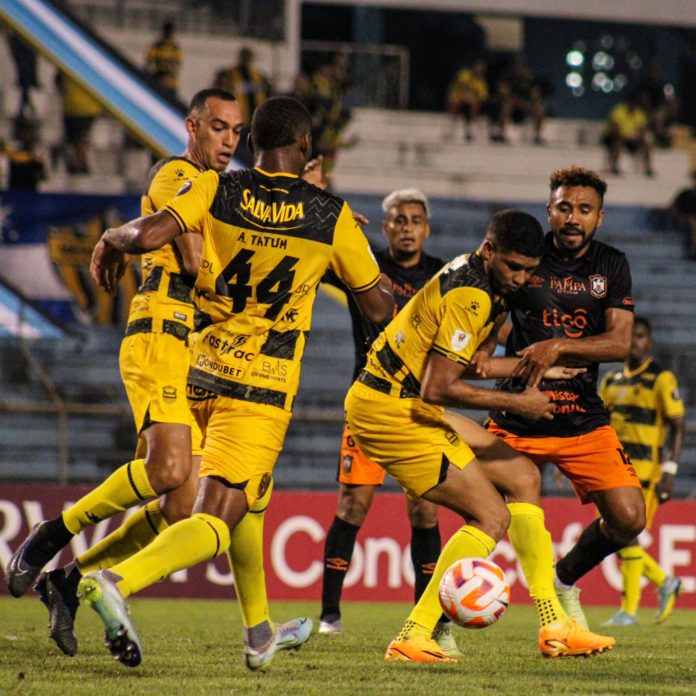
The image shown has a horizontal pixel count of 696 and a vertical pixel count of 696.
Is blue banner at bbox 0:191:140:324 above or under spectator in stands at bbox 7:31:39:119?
under

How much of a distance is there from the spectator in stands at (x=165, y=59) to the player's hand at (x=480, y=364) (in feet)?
45.2

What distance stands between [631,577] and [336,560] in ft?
9.19

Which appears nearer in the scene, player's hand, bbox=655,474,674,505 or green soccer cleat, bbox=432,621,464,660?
green soccer cleat, bbox=432,621,464,660

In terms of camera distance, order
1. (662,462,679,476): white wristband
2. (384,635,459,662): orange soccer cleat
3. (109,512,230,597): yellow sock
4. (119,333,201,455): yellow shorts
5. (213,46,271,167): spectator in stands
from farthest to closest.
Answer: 1. (213,46,271,167): spectator in stands
2. (662,462,679,476): white wristband
3. (119,333,201,455): yellow shorts
4. (384,635,459,662): orange soccer cleat
5. (109,512,230,597): yellow sock

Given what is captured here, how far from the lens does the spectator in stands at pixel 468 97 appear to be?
23047 mm

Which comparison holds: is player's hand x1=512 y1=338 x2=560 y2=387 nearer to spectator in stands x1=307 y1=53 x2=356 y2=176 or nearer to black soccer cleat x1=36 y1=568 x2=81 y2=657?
black soccer cleat x1=36 y1=568 x2=81 y2=657

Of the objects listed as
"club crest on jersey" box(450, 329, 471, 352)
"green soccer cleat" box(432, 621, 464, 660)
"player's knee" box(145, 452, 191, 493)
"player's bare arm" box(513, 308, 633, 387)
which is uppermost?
"club crest on jersey" box(450, 329, 471, 352)

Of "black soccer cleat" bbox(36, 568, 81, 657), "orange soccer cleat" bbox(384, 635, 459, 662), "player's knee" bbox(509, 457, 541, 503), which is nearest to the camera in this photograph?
"black soccer cleat" bbox(36, 568, 81, 657)

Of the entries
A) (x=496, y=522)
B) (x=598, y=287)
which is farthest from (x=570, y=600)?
(x=598, y=287)

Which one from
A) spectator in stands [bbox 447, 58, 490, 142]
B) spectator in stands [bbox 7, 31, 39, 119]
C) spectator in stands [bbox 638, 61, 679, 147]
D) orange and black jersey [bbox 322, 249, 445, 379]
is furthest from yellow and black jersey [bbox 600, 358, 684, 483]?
spectator in stands [bbox 638, 61, 679, 147]

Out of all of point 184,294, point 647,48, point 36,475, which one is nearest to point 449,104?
point 647,48

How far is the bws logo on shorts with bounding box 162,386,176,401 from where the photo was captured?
6.46 m

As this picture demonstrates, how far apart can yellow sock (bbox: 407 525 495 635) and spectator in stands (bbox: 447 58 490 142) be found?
674 inches

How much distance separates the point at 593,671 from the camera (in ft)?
20.4
